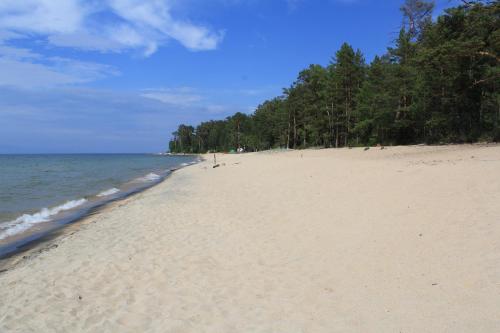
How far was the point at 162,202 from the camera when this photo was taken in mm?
14133

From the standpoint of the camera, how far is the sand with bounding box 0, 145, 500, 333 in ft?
14.1

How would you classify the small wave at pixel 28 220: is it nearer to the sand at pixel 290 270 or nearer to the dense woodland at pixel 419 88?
the sand at pixel 290 270

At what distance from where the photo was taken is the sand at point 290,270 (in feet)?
14.1

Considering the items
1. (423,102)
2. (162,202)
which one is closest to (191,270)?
(162,202)

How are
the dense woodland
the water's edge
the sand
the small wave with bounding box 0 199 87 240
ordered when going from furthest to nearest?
1. the dense woodland
2. the small wave with bounding box 0 199 87 240
3. the water's edge
4. the sand

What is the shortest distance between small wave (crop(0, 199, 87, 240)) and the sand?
290cm

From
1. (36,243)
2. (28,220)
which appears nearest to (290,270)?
(36,243)

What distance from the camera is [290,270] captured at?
19.4 feet

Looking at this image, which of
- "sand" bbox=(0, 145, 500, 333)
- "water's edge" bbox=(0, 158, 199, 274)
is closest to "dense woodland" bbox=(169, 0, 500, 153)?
"sand" bbox=(0, 145, 500, 333)

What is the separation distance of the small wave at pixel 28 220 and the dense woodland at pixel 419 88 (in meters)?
23.1

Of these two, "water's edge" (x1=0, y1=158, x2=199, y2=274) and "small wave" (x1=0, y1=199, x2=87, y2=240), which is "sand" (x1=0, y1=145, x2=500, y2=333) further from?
"small wave" (x1=0, y1=199, x2=87, y2=240)

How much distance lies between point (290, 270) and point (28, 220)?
11363 millimetres

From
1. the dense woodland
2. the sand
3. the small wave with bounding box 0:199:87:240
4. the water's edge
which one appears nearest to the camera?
the sand

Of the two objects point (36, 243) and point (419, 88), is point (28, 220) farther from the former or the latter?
point (419, 88)
